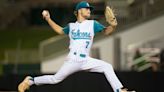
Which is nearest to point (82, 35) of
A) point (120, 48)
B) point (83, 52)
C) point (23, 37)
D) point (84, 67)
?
point (83, 52)

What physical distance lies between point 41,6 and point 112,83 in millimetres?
13643

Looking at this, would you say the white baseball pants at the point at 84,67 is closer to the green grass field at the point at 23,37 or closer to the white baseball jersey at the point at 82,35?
the white baseball jersey at the point at 82,35

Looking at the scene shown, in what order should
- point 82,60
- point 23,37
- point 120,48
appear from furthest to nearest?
1. point 23,37
2. point 120,48
3. point 82,60

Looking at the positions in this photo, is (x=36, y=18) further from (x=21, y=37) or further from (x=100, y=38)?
(x=100, y=38)

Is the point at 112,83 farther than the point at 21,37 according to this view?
No

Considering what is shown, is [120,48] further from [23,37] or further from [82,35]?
[23,37]

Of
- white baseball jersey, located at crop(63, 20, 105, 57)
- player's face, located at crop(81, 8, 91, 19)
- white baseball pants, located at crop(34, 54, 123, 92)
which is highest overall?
player's face, located at crop(81, 8, 91, 19)

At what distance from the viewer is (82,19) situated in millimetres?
6039

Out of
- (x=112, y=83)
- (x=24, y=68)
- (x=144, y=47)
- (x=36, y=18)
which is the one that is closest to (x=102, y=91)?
(x=112, y=83)

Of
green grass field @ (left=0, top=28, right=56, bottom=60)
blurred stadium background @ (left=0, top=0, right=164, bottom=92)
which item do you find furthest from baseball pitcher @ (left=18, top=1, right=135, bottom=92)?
green grass field @ (left=0, top=28, right=56, bottom=60)

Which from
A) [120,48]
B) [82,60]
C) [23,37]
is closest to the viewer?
[82,60]

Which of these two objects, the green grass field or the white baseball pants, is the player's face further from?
the green grass field

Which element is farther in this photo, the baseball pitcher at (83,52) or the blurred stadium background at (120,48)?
the blurred stadium background at (120,48)

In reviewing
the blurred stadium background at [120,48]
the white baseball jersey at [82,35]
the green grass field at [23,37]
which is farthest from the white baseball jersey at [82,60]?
the green grass field at [23,37]
